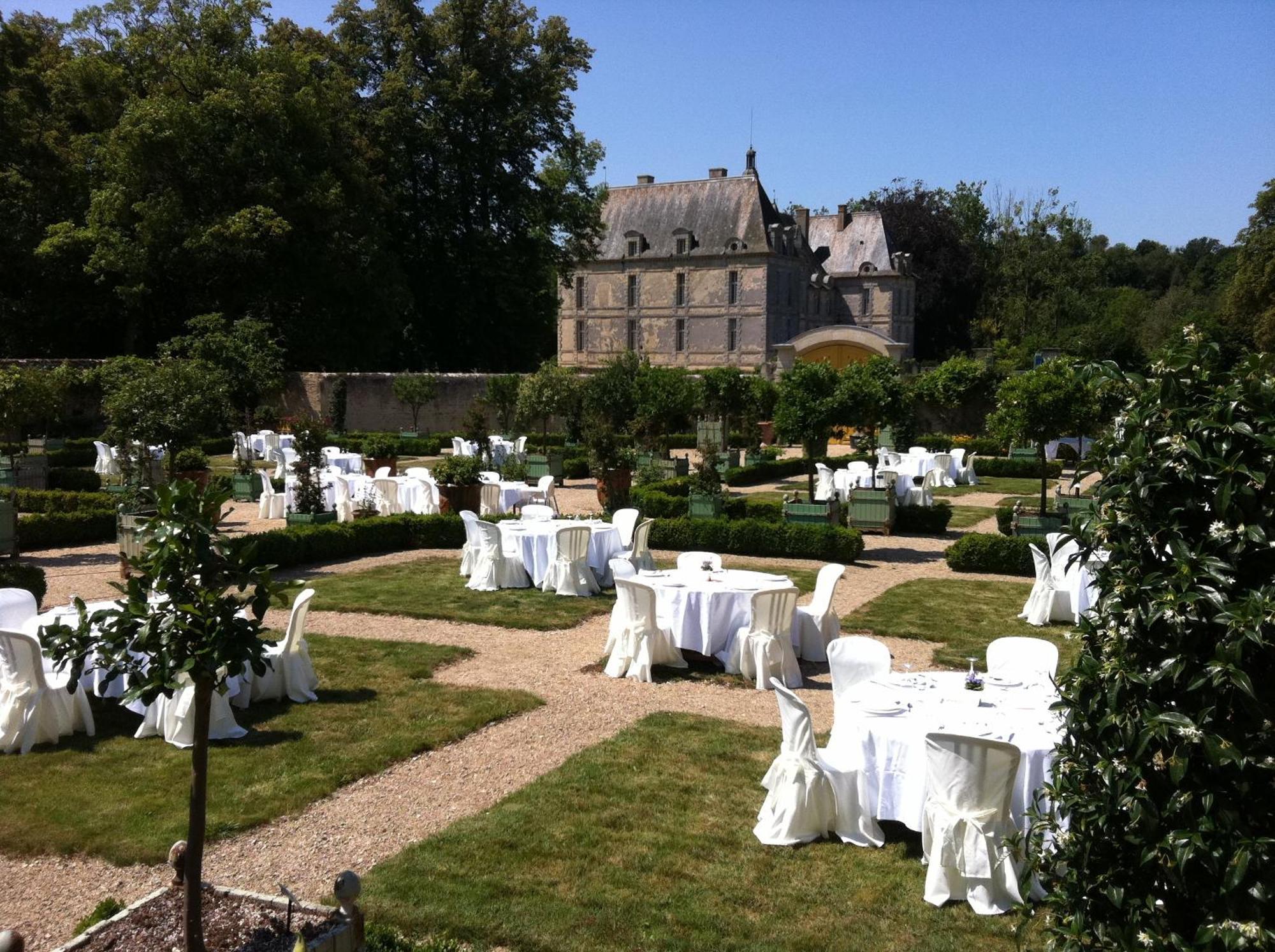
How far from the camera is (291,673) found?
7.94 meters

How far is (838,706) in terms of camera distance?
609 cm

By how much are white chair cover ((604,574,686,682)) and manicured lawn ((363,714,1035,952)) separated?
2200mm

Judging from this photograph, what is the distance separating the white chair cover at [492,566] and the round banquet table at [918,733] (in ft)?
22.0

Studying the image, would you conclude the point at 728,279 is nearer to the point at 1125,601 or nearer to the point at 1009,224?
the point at 1009,224

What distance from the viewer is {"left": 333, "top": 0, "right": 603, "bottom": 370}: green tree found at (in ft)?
119

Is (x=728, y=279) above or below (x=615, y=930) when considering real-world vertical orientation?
above

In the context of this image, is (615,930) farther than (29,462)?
No

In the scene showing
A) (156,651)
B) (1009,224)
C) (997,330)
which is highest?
(1009,224)

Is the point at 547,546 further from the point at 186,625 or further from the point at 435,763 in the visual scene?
the point at 186,625

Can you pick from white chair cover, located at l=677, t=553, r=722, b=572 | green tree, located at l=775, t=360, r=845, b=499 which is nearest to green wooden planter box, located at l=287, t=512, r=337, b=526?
green tree, located at l=775, t=360, r=845, b=499

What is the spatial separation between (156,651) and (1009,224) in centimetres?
6335

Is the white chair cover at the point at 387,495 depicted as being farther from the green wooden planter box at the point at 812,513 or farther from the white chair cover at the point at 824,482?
the white chair cover at the point at 824,482

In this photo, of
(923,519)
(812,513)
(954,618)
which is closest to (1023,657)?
(954,618)

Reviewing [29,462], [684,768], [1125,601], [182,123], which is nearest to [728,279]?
[182,123]
